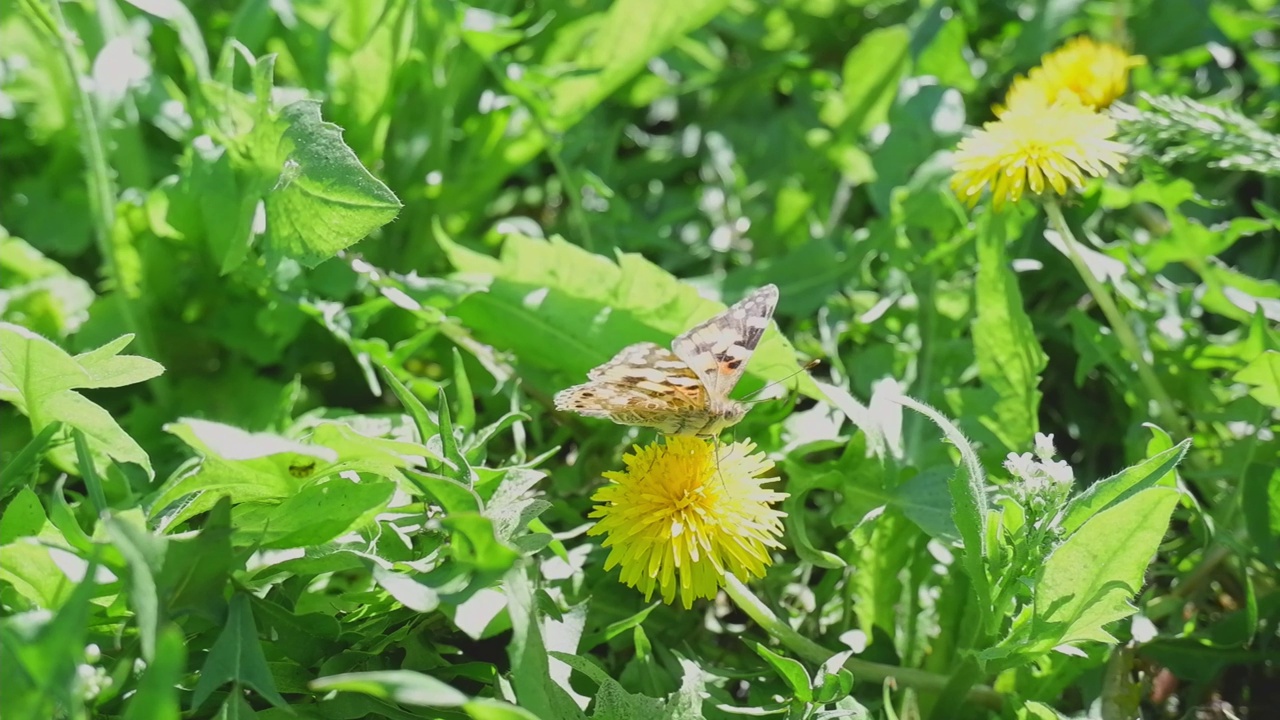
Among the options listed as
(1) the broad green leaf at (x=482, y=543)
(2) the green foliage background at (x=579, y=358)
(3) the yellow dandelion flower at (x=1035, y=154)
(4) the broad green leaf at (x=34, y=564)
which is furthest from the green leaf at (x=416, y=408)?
(3) the yellow dandelion flower at (x=1035, y=154)

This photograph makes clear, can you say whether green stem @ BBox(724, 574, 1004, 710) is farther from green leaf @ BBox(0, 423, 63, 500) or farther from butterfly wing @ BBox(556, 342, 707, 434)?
green leaf @ BBox(0, 423, 63, 500)

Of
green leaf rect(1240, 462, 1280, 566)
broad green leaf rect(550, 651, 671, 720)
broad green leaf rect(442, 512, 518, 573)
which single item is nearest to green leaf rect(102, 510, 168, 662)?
broad green leaf rect(442, 512, 518, 573)

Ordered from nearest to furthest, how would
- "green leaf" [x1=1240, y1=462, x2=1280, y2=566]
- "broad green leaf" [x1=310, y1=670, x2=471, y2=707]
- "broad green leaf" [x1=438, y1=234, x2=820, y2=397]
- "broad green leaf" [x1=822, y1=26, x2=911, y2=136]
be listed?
1. "broad green leaf" [x1=310, y1=670, x2=471, y2=707]
2. "green leaf" [x1=1240, y1=462, x2=1280, y2=566]
3. "broad green leaf" [x1=438, y1=234, x2=820, y2=397]
4. "broad green leaf" [x1=822, y1=26, x2=911, y2=136]

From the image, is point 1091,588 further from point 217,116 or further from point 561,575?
point 217,116

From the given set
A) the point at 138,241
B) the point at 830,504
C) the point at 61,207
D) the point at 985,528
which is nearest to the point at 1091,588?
the point at 985,528

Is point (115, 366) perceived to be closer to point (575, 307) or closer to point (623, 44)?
point (575, 307)

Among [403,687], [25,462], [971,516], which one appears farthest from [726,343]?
[25,462]

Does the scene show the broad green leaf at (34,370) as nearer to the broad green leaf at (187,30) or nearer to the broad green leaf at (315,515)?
the broad green leaf at (315,515)
